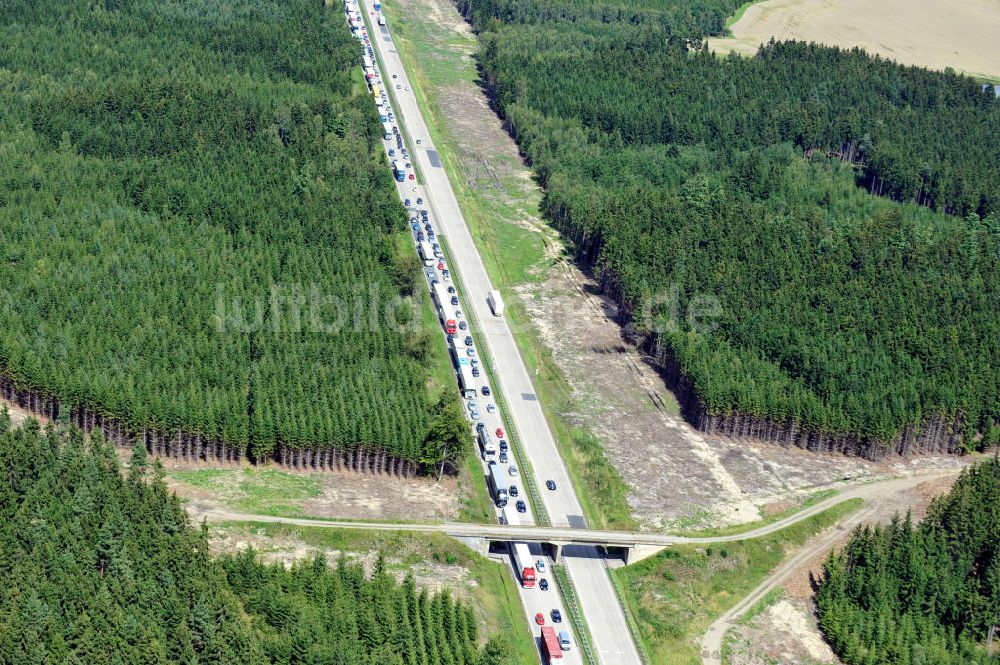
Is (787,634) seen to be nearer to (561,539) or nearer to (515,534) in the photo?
(561,539)

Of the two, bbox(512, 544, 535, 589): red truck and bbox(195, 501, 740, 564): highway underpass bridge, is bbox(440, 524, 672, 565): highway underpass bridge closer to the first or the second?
bbox(195, 501, 740, 564): highway underpass bridge

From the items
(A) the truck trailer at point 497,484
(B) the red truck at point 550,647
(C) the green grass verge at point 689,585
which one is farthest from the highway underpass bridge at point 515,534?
(B) the red truck at point 550,647

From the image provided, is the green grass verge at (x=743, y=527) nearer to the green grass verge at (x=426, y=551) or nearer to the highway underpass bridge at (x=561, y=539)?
the highway underpass bridge at (x=561, y=539)

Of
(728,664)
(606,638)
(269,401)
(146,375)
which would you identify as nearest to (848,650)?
(728,664)

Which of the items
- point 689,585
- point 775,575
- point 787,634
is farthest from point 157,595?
point 775,575

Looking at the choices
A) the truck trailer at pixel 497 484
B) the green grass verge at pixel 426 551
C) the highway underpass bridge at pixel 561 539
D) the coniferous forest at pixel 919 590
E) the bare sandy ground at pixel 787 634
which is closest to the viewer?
the green grass verge at pixel 426 551

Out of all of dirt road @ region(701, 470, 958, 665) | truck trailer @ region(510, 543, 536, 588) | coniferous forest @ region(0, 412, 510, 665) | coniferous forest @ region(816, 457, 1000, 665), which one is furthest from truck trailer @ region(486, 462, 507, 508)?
coniferous forest @ region(816, 457, 1000, 665)

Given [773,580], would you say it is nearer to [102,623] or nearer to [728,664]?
[728,664]
